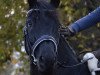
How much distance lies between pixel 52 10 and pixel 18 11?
389cm

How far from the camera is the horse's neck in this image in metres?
4.38

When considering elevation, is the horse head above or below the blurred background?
below

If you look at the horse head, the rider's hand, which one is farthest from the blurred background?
the horse head

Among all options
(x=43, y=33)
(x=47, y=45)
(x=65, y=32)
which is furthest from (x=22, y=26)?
(x=47, y=45)

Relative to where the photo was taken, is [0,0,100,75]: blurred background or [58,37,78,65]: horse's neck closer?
[58,37,78,65]: horse's neck

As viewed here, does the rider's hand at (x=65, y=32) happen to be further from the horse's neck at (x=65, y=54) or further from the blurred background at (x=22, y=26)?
the blurred background at (x=22, y=26)

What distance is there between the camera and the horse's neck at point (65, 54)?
438 cm

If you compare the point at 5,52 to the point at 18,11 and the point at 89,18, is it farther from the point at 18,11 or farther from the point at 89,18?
the point at 89,18

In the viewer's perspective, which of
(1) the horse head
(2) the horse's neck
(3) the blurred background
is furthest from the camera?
→ (3) the blurred background

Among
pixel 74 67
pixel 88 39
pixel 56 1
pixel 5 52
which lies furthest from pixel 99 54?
pixel 5 52

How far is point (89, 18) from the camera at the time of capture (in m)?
4.72

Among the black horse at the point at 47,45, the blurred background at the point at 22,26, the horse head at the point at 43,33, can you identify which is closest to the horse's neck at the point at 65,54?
the black horse at the point at 47,45

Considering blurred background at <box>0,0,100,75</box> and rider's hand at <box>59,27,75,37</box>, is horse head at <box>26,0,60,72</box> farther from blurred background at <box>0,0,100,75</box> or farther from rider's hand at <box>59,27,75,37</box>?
blurred background at <box>0,0,100,75</box>

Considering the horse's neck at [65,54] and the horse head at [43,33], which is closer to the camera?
the horse head at [43,33]
